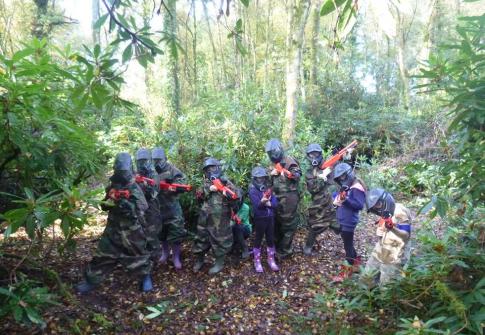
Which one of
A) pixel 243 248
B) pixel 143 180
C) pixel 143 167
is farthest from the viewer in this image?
pixel 243 248

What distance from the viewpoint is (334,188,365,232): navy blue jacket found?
400cm

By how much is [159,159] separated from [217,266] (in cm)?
154

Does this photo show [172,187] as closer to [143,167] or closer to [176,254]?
[143,167]

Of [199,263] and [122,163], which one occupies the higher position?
[122,163]

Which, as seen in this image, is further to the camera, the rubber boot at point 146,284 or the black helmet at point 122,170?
the rubber boot at point 146,284

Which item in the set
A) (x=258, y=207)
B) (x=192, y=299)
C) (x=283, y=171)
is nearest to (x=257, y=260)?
(x=258, y=207)

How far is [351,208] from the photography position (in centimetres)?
404

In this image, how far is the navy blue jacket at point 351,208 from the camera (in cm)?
400

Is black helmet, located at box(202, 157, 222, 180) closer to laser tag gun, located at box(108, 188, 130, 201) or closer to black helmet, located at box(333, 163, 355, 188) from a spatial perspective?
laser tag gun, located at box(108, 188, 130, 201)

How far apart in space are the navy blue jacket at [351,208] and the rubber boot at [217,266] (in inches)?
60.9

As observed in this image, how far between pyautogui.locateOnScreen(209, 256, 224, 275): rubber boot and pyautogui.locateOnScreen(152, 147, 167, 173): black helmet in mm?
1359

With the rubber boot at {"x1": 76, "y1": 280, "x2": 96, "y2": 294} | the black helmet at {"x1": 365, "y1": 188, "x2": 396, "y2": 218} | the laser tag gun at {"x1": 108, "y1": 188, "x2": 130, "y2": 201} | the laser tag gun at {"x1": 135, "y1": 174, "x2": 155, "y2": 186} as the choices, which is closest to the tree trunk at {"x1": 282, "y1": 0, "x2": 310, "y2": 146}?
the laser tag gun at {"x1": 135, "y1": 174, "x2": 155, "y2": 186}

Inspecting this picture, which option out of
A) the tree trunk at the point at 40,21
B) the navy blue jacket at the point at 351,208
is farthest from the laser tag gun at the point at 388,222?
the tree trunk at the point at 40,21

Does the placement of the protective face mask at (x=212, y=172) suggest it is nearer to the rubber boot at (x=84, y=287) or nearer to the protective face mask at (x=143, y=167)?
the protective face mask at (x=143, y=167)
